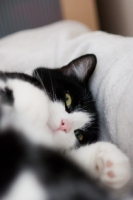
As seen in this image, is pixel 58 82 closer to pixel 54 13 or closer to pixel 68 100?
pixel 68 100

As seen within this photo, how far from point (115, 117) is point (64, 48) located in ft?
1.43

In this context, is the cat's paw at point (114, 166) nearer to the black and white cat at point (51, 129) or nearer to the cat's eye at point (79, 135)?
the black and white cat at point (51, 129)

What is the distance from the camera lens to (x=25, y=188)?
18.1 inches

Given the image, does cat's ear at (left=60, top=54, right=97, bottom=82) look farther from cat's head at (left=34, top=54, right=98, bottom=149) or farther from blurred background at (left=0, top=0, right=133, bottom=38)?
blurred background at (left=0, top=0, right=133, bottom=38)

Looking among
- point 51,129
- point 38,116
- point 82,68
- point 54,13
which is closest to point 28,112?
point 38,116

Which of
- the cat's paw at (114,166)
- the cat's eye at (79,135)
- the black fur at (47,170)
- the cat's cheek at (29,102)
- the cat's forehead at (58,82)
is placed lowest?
the cat's eye at (79,135)

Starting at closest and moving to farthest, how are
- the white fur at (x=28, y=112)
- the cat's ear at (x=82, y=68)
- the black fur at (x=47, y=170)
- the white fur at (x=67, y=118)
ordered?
1. the black fur at (x=47, y=170)
2. the white fur at (x=28, y=112)
3. the white fur at (x=67, y=118)
4. the cat's ear at (x=82, y=68)

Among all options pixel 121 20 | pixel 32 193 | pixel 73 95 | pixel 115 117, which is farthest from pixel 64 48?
pixel 32 193

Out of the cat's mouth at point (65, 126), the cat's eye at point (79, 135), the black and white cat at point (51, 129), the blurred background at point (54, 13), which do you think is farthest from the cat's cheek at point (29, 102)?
the blurred background at point (54, 13)

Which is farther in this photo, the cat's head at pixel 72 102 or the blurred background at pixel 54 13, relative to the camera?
the blurred background at pixel 54 13

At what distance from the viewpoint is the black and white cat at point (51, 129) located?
46cm

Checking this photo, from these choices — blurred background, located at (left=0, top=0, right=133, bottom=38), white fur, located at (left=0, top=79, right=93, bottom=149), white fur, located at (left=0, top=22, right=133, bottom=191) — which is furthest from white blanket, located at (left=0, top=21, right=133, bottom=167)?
blurred background, located at (left=0, top=0, right=133, bottom=38)

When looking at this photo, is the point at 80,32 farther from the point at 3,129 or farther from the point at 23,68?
the point at 3,129

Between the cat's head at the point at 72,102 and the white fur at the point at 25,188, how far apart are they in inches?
14.5
